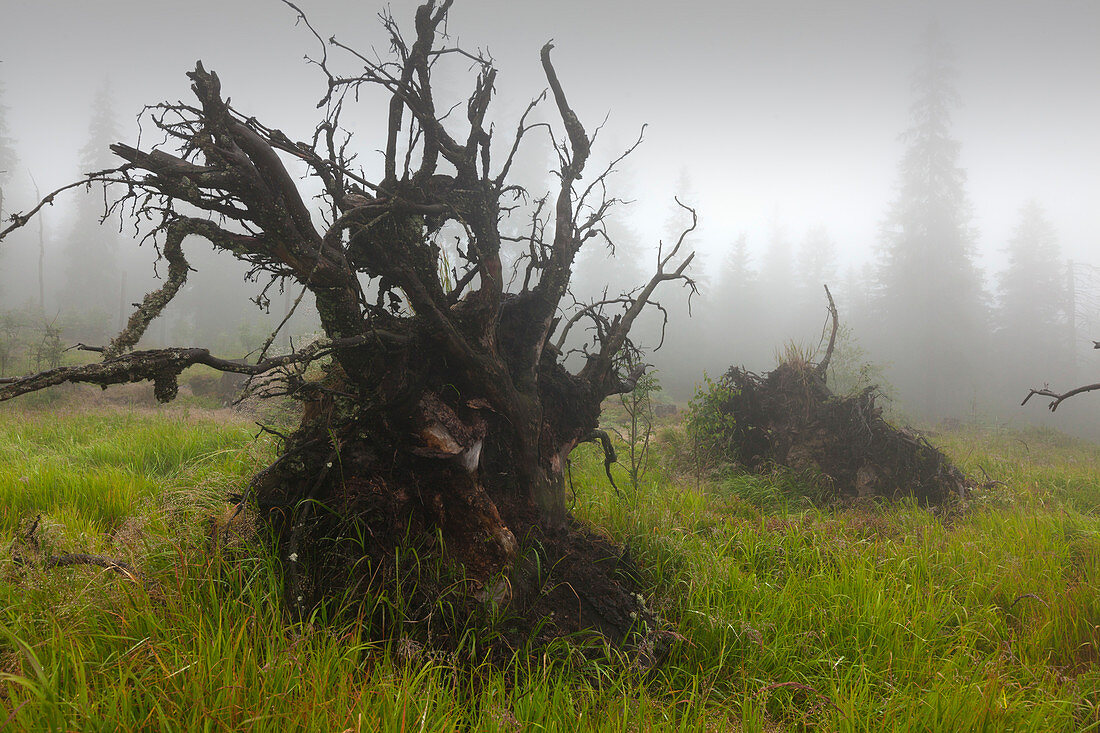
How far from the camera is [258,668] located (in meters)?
1.75

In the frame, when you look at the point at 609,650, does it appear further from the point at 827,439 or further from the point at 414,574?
the point at 827,439

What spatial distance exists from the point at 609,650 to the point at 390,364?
2.03 metres

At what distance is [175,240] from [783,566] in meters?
4.67

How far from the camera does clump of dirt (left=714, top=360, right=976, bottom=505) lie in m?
6.39

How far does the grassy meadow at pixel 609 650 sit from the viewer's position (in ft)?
5.65

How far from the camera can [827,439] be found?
7086 mm

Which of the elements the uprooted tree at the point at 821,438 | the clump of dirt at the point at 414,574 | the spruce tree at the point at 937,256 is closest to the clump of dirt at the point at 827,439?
the uprooted tree at the point at 821,438

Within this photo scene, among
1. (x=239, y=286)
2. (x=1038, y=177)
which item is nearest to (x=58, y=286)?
(x=239, y=286)

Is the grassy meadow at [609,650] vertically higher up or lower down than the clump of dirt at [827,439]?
lower down

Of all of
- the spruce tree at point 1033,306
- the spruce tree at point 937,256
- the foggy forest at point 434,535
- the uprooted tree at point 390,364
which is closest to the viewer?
the foggy forest at point 434,535

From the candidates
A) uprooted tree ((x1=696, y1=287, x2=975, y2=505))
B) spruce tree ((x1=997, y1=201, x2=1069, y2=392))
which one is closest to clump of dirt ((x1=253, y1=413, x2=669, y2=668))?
uprooted tree ((x1=696, y1=287, x2=975, y2=505))

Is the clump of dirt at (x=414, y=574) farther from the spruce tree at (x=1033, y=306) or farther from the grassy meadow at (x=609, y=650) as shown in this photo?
the spruce tree at (x=1033, y=306)

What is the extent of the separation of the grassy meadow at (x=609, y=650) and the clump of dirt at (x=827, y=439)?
3.72 ft

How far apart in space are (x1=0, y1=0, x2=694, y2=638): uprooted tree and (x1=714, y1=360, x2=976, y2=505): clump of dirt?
512 centimetres
